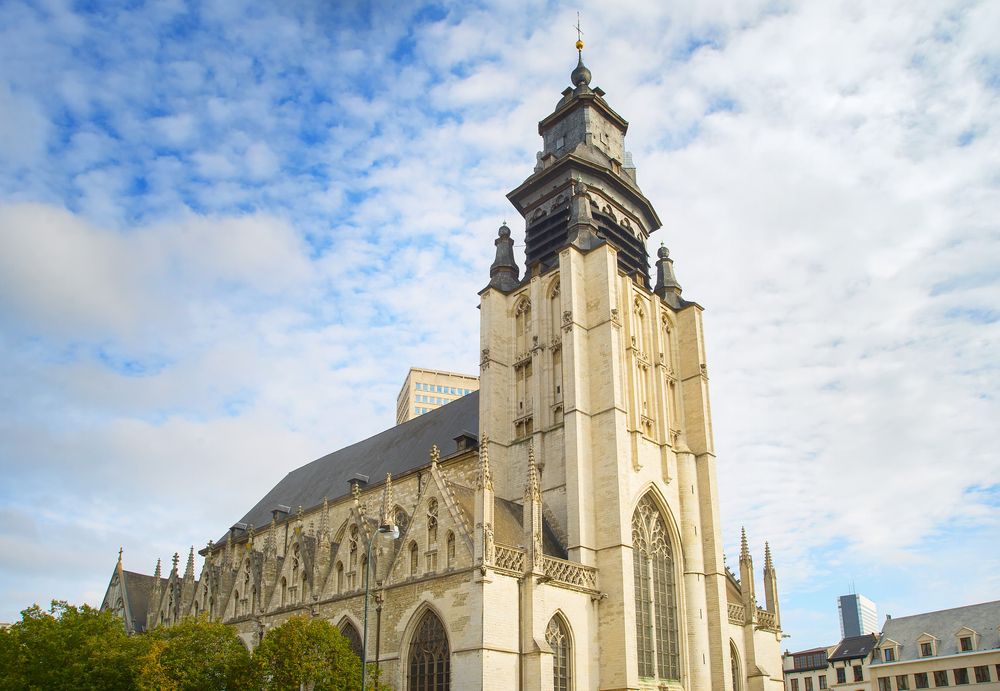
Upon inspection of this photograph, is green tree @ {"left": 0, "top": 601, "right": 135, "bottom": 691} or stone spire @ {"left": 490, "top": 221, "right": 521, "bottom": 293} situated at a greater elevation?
stone spire @ {"left": 490, "top": 221, "right": 521, "bottom": 293}

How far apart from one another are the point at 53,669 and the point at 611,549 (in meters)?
20.0

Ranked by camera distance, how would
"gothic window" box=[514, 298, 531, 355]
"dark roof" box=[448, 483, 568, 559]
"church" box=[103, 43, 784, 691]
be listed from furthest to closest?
"gothic window" box=[514, 298, 531, 355], "dark roof" box=[448, 483, 568, 559], "church" box=[103, 43, 784, 691]

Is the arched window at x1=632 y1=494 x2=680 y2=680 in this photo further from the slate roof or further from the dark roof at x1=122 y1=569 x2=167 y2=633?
the dark roof at x1=122 y1=569 x2=167 y2=633

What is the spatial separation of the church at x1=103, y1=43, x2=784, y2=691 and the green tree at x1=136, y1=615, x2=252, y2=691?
9.44 ft

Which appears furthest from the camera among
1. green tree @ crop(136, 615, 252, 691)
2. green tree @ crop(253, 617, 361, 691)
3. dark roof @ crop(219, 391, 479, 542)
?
dark roof @ crop(219, 391, 479, 542)

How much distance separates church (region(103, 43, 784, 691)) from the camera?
26266 mm

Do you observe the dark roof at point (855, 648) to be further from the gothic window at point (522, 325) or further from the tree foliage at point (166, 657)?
the tree foliage at point (166, 657)

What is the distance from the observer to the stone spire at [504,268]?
38094mm

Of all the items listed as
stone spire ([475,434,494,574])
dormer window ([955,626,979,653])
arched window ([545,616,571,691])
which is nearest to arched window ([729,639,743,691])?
arched window ([545,616,571,691])

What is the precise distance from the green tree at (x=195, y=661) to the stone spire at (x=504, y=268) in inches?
747

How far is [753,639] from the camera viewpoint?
34469 mm

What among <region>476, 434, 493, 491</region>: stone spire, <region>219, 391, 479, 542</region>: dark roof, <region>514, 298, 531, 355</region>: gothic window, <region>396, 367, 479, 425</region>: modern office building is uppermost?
<region>396, 367, 479, 425</region>: modern office building

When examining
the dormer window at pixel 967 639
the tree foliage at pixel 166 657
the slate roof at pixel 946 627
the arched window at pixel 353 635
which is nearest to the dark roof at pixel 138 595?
the tree foliage at pixel 166 657

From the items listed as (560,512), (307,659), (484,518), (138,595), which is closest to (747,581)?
(560,512)
